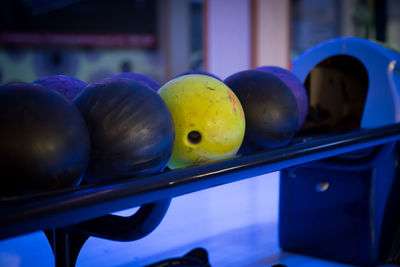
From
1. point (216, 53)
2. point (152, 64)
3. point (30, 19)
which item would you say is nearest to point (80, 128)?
point (216, 53)

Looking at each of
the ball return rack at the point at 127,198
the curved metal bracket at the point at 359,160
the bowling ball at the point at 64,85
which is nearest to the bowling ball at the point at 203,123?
the ball return rack at the point at 127,198

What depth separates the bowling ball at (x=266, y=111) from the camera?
1.14 m

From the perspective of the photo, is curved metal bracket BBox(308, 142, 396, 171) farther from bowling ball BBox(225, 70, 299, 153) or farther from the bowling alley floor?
bowling ball BBox(225, 70, 299, 153)

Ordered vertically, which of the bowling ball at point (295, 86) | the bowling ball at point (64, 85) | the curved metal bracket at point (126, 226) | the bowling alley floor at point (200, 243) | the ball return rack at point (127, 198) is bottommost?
the bowling alley floor at point (200, 243)

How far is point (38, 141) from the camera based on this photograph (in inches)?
28.3

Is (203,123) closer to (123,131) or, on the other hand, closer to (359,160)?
(123,131)

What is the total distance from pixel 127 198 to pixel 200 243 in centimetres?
118

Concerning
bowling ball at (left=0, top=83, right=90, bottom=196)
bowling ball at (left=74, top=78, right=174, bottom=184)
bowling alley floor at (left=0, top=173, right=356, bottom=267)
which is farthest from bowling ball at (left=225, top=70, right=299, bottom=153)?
bowling alley floor at (left=0, top=173, right=356, bottom=267)

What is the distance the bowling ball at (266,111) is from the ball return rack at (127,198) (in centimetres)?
6

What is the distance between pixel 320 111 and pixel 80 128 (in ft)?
4.37

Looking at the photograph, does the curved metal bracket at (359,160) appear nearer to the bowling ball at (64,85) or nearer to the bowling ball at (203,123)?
the bowling ball at (203,123)

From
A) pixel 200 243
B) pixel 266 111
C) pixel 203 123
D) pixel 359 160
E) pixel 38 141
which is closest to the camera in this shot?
pixel 38 141

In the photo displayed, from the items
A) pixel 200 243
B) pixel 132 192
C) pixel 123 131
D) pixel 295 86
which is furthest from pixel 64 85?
pixel 200 243

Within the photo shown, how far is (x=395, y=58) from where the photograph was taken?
1706 millimetres
